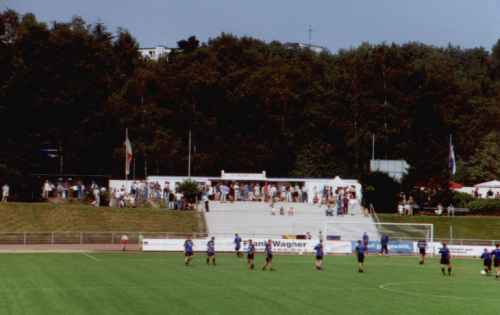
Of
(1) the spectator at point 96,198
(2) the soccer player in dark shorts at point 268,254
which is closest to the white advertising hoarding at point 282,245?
(1) the spectator at point 96,198

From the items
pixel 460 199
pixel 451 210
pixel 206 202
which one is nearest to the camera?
pixel 206 202

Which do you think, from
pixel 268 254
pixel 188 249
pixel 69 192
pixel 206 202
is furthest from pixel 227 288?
pixel 69 192

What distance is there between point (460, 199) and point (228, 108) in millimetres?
30456

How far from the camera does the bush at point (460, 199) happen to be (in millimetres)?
80188

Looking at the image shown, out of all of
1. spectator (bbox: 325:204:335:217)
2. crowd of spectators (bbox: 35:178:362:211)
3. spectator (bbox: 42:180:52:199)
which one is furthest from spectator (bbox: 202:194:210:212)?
spectator (bbox: 42:180:52:199)

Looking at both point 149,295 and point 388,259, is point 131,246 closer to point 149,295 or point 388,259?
point 388,259

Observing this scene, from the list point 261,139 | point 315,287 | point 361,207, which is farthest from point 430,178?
point 315,287

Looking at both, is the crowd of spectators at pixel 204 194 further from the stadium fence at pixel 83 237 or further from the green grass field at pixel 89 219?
the stadium fence at pixel 83 237

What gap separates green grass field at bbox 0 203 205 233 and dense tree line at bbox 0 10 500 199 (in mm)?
20098

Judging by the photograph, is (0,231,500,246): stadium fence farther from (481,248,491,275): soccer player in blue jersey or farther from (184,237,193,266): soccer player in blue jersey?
(481,248,491,275): soccer player in blue jersey

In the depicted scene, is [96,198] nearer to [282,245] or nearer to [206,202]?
[206,202]

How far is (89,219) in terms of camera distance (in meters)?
68.3

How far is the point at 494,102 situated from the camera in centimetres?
11200

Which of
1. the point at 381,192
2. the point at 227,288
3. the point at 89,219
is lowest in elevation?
the point at 227,288
